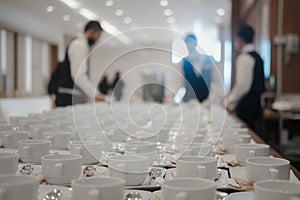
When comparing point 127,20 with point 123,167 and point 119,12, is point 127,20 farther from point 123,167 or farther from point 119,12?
point 123,167

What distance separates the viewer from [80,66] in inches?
118

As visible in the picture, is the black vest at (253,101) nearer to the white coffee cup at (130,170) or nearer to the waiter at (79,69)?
the waiter at (79,69)

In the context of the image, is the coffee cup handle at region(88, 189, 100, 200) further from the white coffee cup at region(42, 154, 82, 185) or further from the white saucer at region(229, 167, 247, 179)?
the white saucer at region(229, 167, 247, 179)

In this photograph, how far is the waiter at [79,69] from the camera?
2.89 metres

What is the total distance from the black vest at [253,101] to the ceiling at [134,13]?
819mm

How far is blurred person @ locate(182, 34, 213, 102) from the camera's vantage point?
9.68ft

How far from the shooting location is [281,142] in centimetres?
347

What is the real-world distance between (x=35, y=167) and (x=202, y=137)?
0.55 meters

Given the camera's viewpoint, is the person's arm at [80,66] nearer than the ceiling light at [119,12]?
No

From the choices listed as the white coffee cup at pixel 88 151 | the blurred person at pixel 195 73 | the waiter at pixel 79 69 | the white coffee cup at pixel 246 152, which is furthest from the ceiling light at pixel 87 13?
the white coffee cup at pixel 246 152

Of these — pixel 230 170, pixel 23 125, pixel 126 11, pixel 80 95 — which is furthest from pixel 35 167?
pixel 80 95

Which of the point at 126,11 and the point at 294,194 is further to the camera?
the point at 126,11

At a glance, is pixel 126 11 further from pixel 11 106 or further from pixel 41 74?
pixel 41 74

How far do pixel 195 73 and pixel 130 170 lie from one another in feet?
8.36
